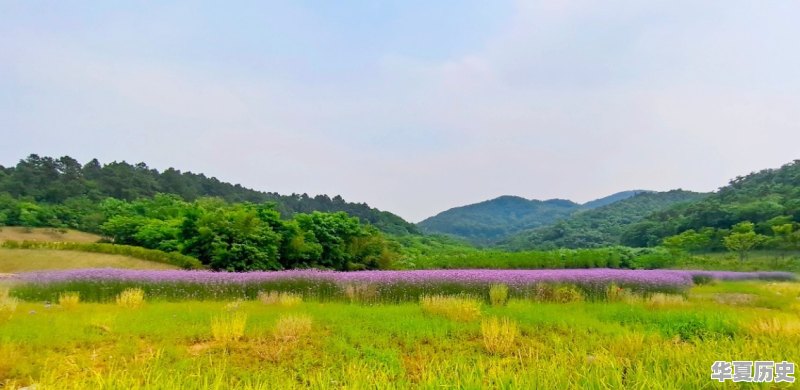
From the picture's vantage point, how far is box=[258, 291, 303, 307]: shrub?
9.78 meters

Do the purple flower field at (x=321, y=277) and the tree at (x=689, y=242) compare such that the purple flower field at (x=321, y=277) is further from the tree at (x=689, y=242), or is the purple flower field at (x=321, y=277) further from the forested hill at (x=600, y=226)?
the forested hill at (x=600, y=226)

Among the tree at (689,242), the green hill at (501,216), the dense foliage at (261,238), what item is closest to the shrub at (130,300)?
the dense foliage at (261,238)

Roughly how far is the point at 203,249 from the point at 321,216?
5376 mm

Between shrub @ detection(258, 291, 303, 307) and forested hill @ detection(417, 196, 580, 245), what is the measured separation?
114 meters

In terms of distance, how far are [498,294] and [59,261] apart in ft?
60.1

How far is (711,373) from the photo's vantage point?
3.15 meters

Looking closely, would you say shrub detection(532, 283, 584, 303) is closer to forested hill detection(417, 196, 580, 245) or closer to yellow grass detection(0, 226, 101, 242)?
yellow grass detection(0, 226, 101, 242)

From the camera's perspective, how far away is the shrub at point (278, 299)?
32.1 ft

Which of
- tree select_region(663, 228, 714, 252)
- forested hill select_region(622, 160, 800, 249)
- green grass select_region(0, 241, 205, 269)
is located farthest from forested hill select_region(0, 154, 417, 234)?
forested hill select_region(622, 160, 800, 249)

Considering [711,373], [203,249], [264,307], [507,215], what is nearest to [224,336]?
[264,307]

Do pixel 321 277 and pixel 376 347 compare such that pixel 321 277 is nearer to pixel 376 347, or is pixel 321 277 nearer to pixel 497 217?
pixel 376 347

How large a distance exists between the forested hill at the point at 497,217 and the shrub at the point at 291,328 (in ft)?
389

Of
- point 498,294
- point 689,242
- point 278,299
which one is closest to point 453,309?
point 498,294

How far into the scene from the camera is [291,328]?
670 cm
